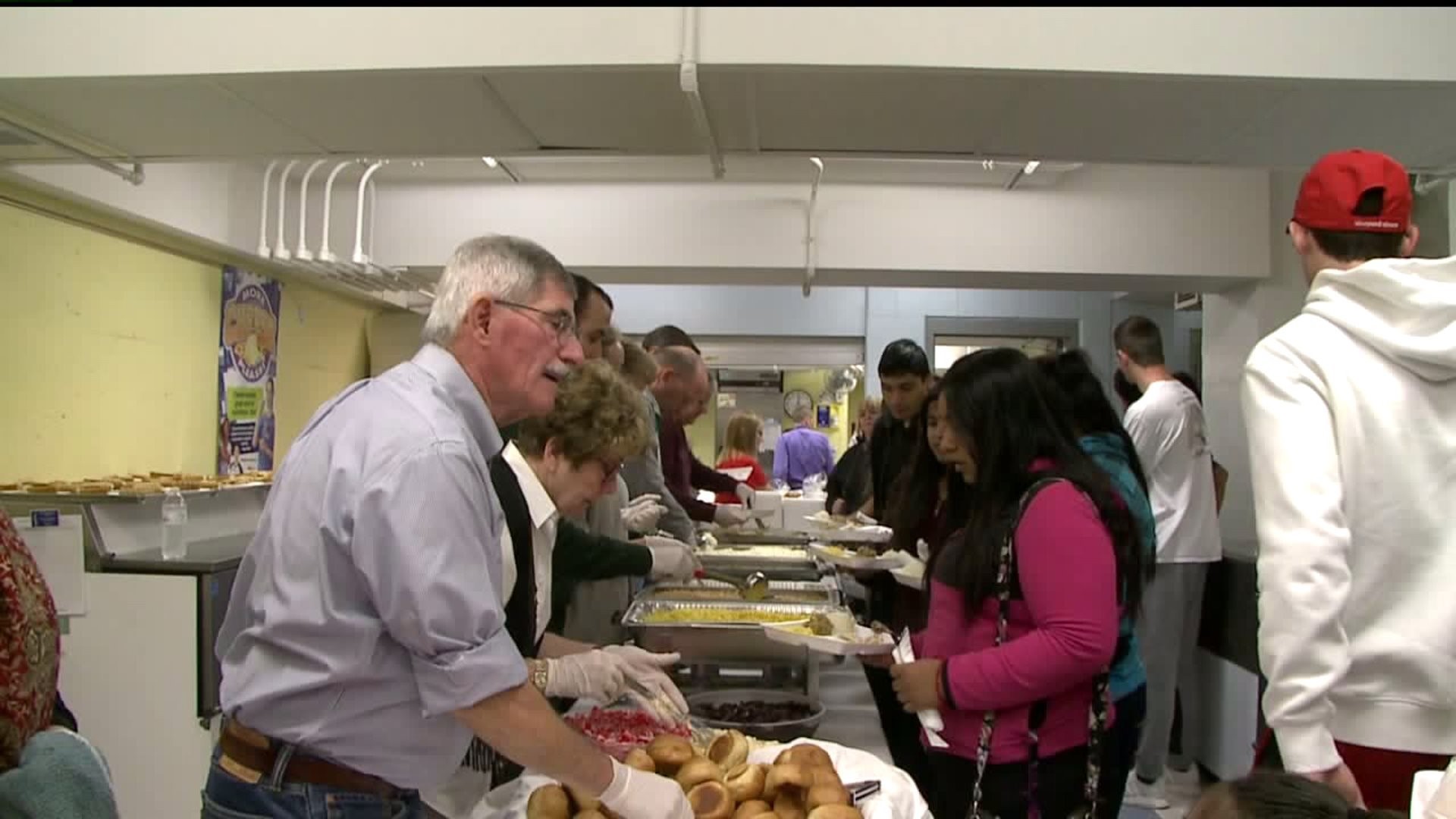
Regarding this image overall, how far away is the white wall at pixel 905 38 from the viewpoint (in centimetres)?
203

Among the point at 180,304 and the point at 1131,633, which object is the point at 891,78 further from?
the point at 180,304

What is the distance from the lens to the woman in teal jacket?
1.72m

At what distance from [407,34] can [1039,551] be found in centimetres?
169

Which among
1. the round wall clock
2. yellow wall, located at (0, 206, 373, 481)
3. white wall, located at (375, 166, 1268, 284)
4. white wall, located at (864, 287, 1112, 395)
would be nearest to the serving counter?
yellow wall, located at (0, 206, 373, 481)

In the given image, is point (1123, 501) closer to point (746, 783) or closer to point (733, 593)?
point (746, 783)

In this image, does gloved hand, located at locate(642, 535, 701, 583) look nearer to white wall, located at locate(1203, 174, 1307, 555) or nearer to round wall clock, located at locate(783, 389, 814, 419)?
white wall, located at locate(1203, 174, 1307, 555)

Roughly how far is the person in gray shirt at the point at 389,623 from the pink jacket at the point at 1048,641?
608 mm

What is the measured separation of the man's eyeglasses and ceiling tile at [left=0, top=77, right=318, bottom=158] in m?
1.50

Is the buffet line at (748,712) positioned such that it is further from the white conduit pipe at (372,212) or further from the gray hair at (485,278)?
the white conduit pipe at (372,212)

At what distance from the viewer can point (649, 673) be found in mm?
1580

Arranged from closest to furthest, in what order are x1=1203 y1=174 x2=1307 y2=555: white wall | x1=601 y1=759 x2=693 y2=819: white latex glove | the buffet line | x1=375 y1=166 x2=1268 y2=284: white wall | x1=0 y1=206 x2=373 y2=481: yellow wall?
x1=601 y1=759 x2=693 y2=819: white latex glove < the buffet line < x1=0 y1=206 x2=373 y2=481: yellow wall < x1=1203 y1=174 x2=1307 y2=555: white wall < x1=375 y1=166 x2=1268 y2=284: white wall

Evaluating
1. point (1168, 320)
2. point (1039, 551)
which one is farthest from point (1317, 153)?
point (1168, 320)

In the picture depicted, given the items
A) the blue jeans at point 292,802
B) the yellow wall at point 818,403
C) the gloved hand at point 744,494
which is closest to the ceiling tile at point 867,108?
the blue jeans at point 292,802

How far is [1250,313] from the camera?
155 inches
